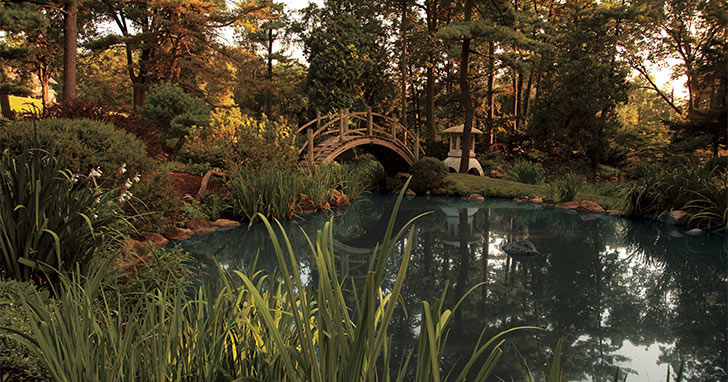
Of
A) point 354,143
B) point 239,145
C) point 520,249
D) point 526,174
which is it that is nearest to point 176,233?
point 239,145

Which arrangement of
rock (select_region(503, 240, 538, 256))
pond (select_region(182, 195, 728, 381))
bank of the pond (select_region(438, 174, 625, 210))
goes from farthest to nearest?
1. bank of the pond (select_region(438, 174, 625, 210))
2. rock (select_region(503, 240, 538, 256))
3. pond (select_region(182, 195, 728, 381))

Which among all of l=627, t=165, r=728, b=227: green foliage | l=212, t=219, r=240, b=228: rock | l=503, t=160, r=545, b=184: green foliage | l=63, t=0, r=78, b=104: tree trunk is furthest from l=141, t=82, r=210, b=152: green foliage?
l=627, t=165, r=728, b=227: green foliage

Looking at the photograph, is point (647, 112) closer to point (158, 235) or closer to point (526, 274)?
point (526, 274)

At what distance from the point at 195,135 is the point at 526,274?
8.67 metres

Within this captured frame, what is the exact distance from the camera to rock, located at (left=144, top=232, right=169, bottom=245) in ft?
18.4

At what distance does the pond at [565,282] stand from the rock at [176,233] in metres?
0.23

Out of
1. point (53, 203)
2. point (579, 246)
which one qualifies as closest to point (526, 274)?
point (579, 246)

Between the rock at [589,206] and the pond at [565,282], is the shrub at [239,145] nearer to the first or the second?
the pond at [565,282]

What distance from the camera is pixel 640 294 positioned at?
4418 millimetres

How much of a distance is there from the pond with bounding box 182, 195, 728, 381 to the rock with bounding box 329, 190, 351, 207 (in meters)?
0.77

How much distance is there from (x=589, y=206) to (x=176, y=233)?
8638mm

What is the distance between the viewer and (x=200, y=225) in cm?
692

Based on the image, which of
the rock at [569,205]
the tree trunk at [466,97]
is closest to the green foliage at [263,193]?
the rock at [569,205]

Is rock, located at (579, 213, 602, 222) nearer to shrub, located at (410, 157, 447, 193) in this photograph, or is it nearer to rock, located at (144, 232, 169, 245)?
shrub, located at (410, 157, 447, 193)
